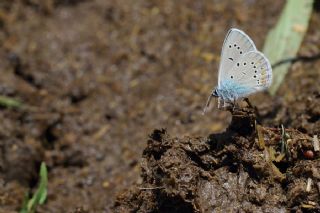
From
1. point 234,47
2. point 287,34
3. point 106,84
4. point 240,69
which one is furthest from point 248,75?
point 106,84

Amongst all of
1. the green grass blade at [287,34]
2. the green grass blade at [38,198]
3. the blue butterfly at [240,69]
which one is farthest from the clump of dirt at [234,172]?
the green grass blade at [287,34]

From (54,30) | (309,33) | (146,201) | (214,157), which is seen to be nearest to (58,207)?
(146,201)

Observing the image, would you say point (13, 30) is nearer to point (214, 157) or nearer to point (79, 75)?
point (79, 75)

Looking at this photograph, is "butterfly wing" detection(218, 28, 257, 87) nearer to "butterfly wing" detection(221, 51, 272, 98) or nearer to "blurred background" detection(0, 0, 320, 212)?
"butterfly wing" detection(221, 51, 272, 98)

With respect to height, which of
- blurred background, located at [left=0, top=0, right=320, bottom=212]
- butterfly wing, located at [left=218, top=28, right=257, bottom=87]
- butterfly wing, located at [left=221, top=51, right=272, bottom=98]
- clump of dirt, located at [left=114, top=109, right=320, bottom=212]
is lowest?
clump of dirt, located at [left=114, top=109, right=320, bottom=212]

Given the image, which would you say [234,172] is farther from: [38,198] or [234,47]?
[38,198]

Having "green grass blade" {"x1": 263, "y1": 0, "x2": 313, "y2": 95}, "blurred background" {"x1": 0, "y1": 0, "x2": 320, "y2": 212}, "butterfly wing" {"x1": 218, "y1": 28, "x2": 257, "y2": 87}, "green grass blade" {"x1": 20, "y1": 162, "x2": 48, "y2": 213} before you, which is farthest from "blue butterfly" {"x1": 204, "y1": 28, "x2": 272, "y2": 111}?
"green grass blade" {"x1": 263, "y1": 0, "x2": 313, "y2": 95}
